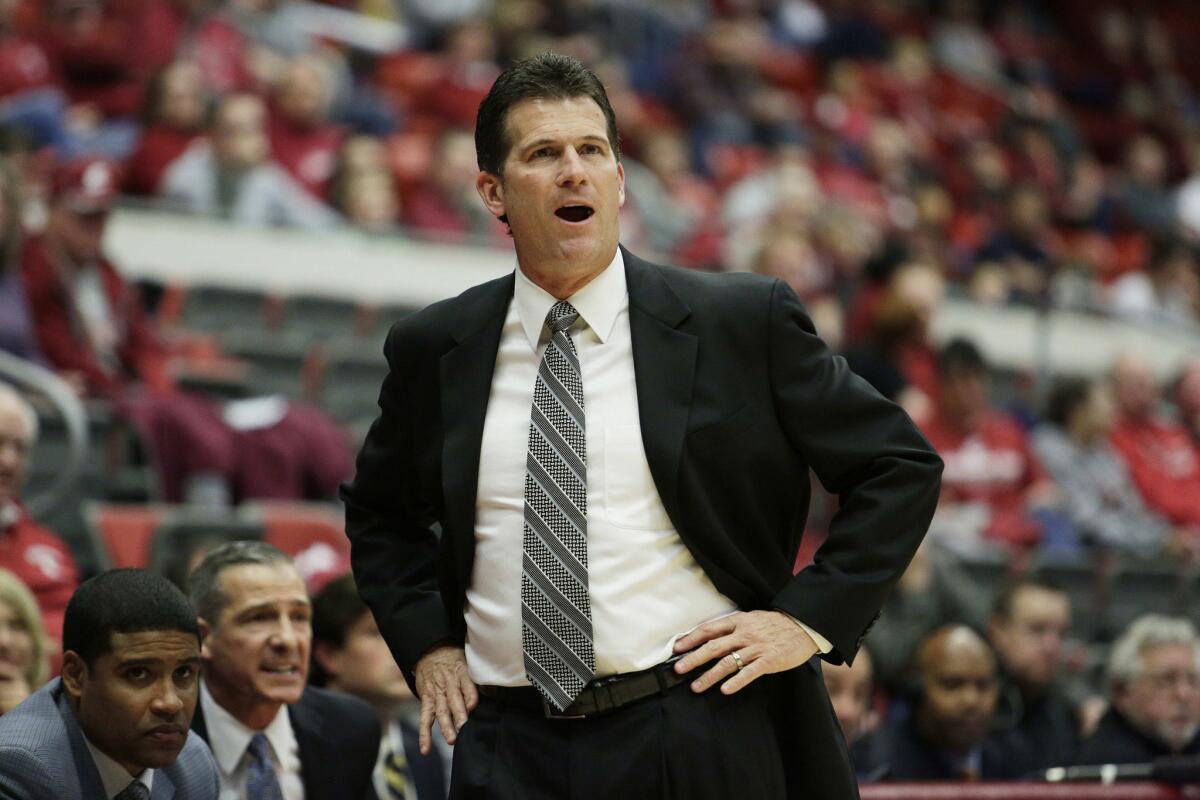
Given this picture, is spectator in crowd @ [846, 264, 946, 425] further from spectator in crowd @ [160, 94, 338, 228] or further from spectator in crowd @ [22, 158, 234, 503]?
spectator in crowd @ [160, 94, 338, 228]

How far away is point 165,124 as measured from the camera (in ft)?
25.0

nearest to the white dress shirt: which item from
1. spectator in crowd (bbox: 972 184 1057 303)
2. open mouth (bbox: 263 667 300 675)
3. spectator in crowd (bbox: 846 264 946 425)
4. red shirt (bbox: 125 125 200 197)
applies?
open mouth (bbox: 263 667 300 675)

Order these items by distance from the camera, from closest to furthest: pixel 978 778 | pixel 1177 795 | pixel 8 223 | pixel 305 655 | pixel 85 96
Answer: pixel 305 655 → pixel 1177 795 → pixel 978 778 → pixel 8 223 → pixel 85 96

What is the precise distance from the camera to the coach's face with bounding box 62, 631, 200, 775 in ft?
9.18

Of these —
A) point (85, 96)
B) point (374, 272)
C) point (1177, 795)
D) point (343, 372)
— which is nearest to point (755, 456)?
point (1177, 795)

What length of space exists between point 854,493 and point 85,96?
674cm

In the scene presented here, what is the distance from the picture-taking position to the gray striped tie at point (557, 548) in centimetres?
230

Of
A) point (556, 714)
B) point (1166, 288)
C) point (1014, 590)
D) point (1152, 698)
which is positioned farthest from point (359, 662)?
point (1166, 288)

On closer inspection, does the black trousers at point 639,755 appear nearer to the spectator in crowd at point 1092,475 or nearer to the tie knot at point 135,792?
the tie knot at point 135,792

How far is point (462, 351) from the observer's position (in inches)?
99.3

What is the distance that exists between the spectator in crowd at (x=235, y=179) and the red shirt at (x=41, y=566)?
3.37m

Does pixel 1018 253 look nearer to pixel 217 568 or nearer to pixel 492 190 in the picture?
pixel 217 568

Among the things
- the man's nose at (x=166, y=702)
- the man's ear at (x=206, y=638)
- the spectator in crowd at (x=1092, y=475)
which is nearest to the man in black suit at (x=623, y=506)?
the man's nose at (x=166, y=702)

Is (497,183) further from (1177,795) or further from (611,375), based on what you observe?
(1177,795)
